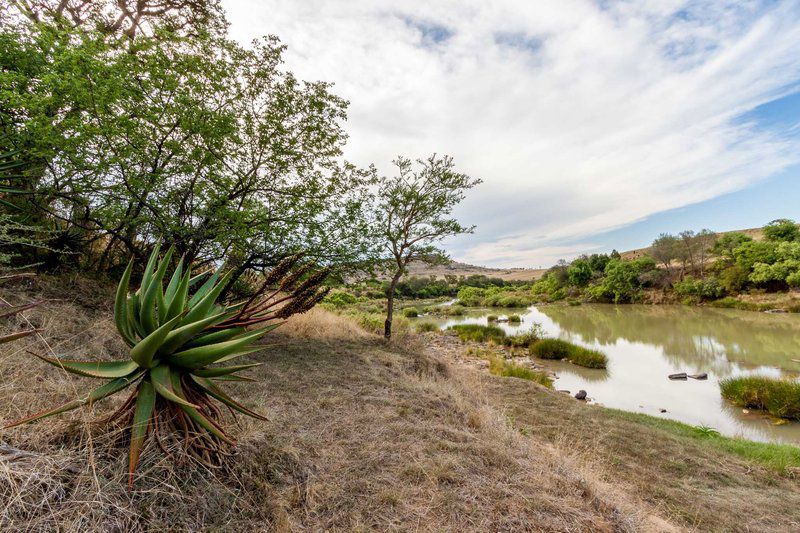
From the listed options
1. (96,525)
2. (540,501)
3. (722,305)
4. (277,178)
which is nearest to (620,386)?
(540,501)

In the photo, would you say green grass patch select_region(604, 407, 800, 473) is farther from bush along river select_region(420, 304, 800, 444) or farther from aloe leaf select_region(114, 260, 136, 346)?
aloe leaf select_region(114, 260, 136, 346)

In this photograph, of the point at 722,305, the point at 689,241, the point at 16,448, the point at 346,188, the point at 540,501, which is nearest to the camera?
the point at 16,448

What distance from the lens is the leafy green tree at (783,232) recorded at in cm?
3641

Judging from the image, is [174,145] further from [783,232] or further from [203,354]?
[783,232]

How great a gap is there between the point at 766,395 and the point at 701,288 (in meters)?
37.9

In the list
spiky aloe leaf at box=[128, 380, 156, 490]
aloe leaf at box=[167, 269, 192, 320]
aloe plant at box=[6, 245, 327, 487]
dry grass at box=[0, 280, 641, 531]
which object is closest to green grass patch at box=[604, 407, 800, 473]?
dry grass at box=[0, 280, 641, 531]

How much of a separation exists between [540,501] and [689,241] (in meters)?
56.6

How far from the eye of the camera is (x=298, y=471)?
301cm

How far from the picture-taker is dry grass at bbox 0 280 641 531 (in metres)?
1.91

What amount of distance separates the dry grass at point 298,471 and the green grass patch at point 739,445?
211 inches

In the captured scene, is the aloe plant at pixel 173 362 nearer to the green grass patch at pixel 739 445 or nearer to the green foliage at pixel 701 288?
the green grass patch at pixel 739 445

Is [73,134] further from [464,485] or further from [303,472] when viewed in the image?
[464,485]

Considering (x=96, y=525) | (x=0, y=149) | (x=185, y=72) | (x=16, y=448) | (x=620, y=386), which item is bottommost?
(x=620, y=386)

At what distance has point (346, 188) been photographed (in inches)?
354
